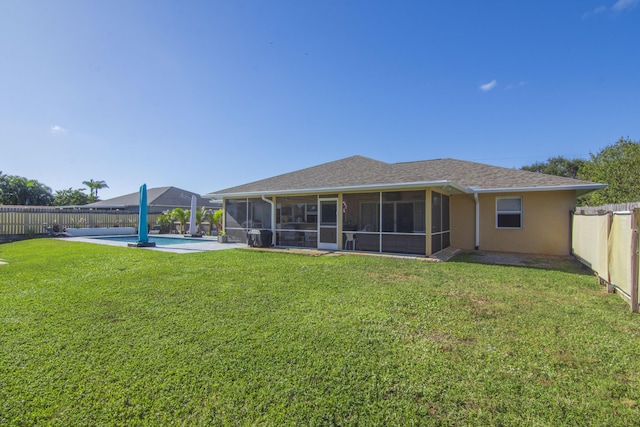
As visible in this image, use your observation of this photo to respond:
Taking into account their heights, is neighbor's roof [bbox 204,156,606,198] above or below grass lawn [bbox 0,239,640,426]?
above

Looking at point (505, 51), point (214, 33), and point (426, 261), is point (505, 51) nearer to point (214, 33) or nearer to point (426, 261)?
point (426, 261)

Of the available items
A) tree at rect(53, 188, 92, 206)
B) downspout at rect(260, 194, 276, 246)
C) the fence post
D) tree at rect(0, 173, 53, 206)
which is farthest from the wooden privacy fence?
tree at rect(53, 188, 92, 206)

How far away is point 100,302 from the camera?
202 inches

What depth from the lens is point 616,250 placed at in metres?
5.66

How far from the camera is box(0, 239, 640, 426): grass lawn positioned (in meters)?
2.41

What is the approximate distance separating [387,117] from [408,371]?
16505mm

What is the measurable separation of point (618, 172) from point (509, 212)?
1546 centimetres

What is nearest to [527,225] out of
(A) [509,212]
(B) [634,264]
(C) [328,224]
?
(A) [509,212]

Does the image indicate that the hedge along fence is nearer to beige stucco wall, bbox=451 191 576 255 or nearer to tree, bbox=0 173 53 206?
beige stucco wall, bbox=451 191 576 255

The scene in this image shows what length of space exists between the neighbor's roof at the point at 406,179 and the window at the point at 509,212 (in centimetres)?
78

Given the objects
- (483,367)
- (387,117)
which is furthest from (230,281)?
(387,117)

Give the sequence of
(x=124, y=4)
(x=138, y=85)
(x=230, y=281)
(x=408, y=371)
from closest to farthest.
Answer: (x=408, y=371) → (x=230, y=281) → (x=124, y=4) → (x=138, y=85)

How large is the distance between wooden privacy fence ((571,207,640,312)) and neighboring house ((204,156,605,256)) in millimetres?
3522

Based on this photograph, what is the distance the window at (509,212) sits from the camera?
471 inches
